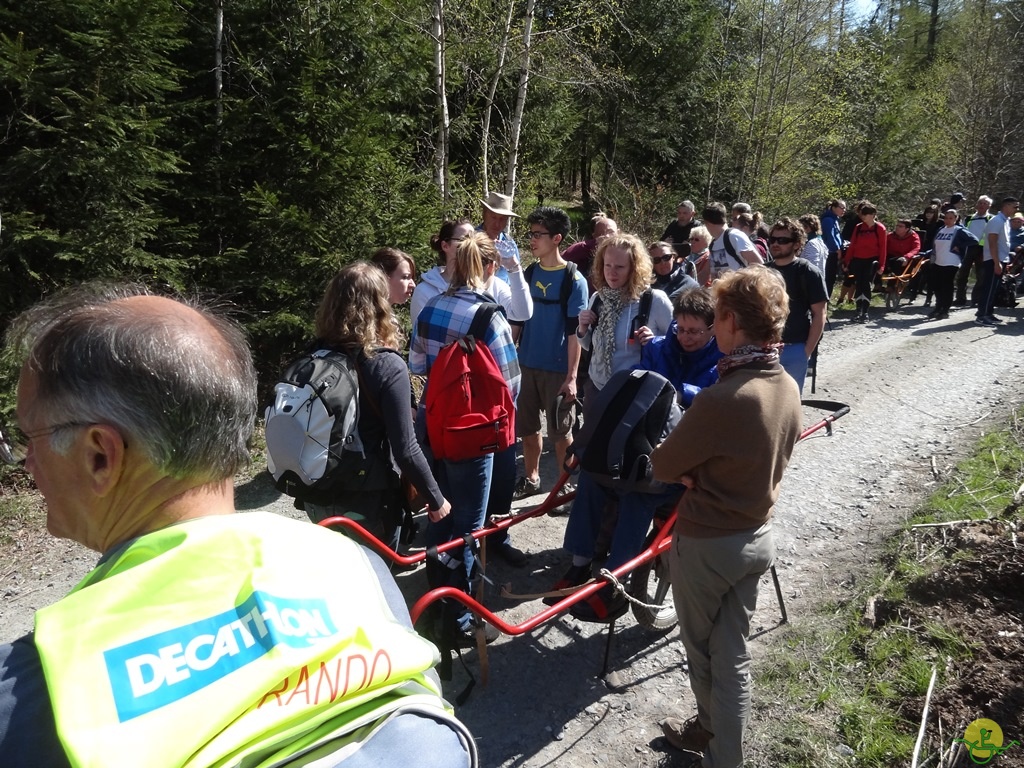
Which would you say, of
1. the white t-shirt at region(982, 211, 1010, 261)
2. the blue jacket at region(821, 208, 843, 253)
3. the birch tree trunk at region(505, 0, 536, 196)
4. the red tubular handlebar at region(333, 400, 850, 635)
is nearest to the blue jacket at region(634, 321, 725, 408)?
the red tubular handlebar at region(333, 400, 850, 635)

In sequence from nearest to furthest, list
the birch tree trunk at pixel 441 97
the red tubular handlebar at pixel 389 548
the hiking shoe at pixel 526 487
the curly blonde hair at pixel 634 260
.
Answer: the red tubular handlebar at pixel 389 548, the curly blonde hair at pixel 634 260, the hiking shoe at pixel 526 487, the birch tree trunk at pixel 441 97

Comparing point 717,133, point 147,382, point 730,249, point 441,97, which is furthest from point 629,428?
point 717,133

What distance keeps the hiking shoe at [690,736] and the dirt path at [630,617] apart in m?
0.10

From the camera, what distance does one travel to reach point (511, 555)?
14.8 feet

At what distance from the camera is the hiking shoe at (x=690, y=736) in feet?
9.57

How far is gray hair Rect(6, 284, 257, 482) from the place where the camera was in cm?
107

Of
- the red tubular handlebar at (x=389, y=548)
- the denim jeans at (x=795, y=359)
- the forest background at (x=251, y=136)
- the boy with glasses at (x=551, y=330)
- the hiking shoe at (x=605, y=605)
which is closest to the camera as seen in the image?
the red tubular handlebar at (x=389, y=548)

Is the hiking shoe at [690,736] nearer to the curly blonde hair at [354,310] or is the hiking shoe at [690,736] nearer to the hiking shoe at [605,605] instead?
the hiking shoe at [605,605]

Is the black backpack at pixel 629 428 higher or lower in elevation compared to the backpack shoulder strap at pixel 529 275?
lower

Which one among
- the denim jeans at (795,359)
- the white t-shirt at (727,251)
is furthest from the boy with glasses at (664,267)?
the denim jeans at (795,359)

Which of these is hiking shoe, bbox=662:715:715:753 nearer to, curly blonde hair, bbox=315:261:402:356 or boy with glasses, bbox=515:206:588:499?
curly blonde hair, bbox=315:261:402:356

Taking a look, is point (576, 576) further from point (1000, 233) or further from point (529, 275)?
point (1000, 233)

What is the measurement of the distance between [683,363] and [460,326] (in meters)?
1.36

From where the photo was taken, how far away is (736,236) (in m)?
7.42
